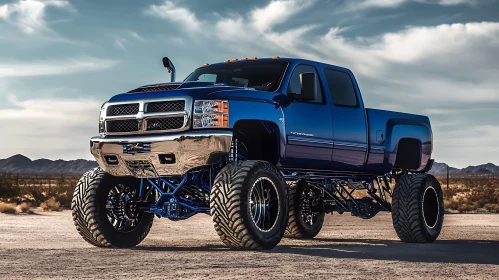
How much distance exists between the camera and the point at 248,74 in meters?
13.1

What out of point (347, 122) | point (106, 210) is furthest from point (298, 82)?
point (106, 210)

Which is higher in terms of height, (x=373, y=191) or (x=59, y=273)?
(x=373, y=191)

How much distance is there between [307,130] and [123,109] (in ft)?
9.31

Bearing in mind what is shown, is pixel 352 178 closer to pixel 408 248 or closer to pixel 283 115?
pixel 408 248

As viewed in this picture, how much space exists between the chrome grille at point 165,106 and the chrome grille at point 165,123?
0.42 ft

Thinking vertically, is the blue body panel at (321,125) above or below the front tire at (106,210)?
above

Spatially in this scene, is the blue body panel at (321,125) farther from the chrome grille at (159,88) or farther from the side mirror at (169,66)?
the side mirror at (169,66)

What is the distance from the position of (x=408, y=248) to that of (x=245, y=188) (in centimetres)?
376

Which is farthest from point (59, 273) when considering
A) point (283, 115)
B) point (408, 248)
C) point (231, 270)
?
point (408, 248)

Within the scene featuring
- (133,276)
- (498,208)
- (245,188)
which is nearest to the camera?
(133,276)

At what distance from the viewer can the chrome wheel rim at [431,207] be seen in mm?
15180

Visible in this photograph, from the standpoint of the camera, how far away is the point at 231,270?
9.06 m

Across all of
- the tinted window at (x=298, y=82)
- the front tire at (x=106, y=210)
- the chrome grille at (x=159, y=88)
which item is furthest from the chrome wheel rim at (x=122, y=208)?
the tinted window at (x=298, y=82)

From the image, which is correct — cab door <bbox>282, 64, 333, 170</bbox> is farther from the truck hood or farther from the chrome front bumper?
the chrome front bumper
